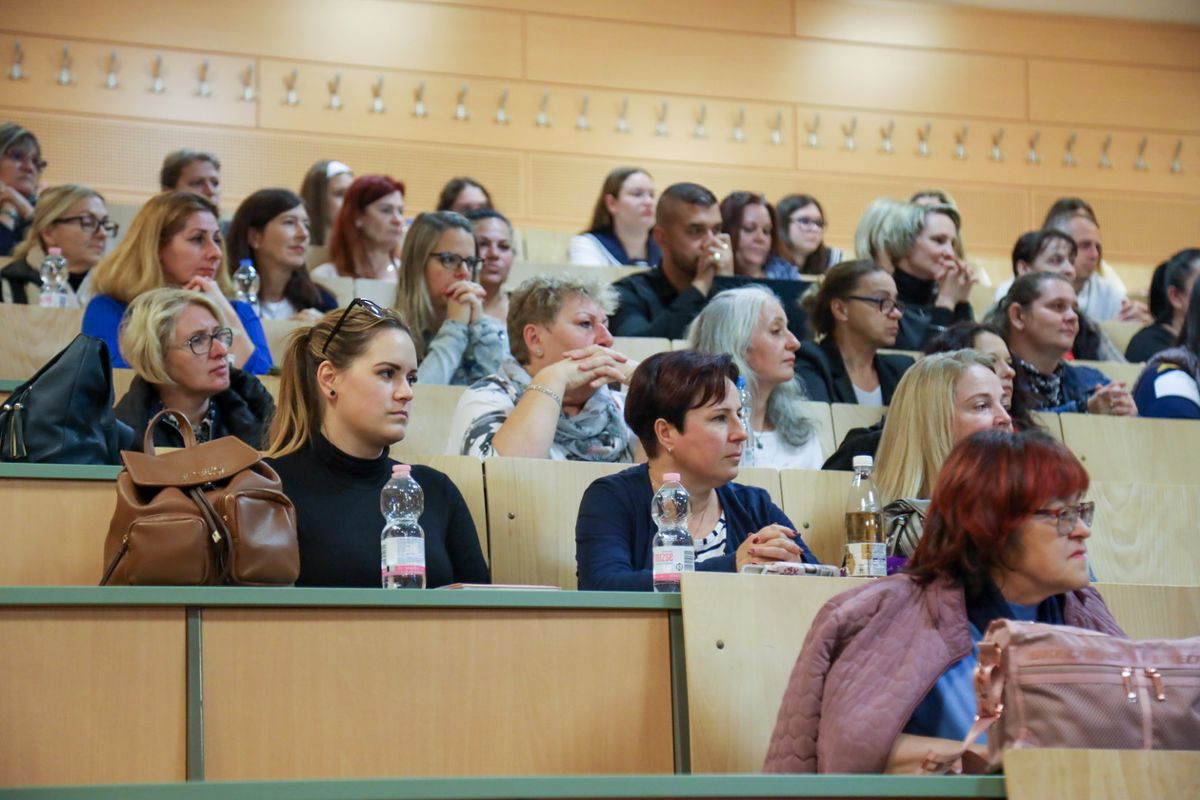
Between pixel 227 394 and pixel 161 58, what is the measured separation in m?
3.45

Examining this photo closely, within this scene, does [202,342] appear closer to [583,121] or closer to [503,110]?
[503,110]

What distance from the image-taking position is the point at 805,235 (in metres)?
5.88

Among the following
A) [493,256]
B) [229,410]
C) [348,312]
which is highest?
[493,256]

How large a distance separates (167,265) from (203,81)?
2651 millimetres

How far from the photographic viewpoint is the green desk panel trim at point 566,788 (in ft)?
4.99

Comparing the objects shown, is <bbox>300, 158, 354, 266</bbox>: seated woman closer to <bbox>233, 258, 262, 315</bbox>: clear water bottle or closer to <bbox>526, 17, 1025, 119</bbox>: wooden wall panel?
<bbox>233, 258, 262, 315</bbox>: clear water bottle

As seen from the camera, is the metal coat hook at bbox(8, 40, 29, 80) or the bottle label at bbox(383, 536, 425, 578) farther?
the metal coat hook at bbox(8, 40, 29, 80)

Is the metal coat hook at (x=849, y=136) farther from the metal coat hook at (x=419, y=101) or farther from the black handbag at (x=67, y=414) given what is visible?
the black handbag at (x=67, y=414)

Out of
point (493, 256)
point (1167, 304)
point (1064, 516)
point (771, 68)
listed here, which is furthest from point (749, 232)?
point (1064, 516)

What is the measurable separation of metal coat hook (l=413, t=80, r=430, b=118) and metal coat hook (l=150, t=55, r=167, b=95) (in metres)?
0.99

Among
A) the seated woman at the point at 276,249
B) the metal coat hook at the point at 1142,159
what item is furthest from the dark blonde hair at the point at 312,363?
the metal coat hook at the point at 1142,159

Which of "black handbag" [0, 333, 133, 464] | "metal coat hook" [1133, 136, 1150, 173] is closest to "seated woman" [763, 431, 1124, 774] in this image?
"black handbag" [0, 333, 133, 464]

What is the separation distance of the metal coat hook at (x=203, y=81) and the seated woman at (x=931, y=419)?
158 inches

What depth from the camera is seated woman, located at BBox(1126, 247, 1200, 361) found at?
504cm
